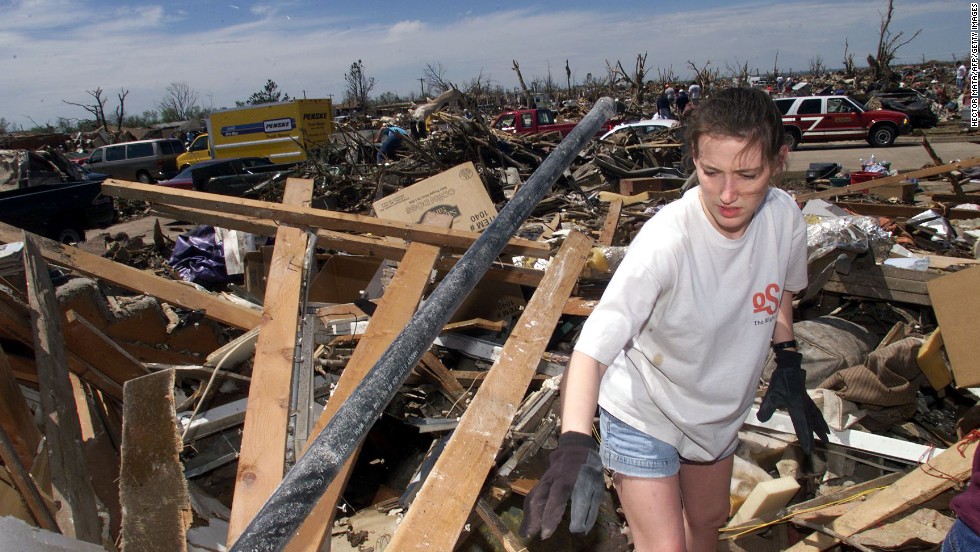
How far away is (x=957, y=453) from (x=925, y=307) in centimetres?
204

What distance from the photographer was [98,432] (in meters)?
3.07

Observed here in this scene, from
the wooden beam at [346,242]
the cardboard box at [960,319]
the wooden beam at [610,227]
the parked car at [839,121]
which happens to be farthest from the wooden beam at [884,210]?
the parked car at [839,121]

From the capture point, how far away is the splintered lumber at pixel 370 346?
2.23 meters

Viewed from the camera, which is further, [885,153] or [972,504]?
[885,153]

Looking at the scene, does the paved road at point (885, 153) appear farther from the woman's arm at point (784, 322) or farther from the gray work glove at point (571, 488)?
the gray work glove at point (571, 488)

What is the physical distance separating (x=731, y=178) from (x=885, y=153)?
702 inches

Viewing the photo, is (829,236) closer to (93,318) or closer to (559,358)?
(559,358)

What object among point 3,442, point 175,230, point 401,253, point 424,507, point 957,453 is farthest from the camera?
point 175,230

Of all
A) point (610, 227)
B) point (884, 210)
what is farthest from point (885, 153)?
point (610, 227)

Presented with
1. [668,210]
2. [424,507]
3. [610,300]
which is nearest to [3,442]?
[424,507]

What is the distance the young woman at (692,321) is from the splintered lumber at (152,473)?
4.82 ft

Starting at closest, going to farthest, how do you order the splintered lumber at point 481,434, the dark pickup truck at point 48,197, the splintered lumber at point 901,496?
the splintered lumber at point 481,434
the splintered lumber at point 901,496
the dark pickup truck at point 48,197

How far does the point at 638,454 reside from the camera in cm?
164

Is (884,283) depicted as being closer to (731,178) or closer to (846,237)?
(846,237)
